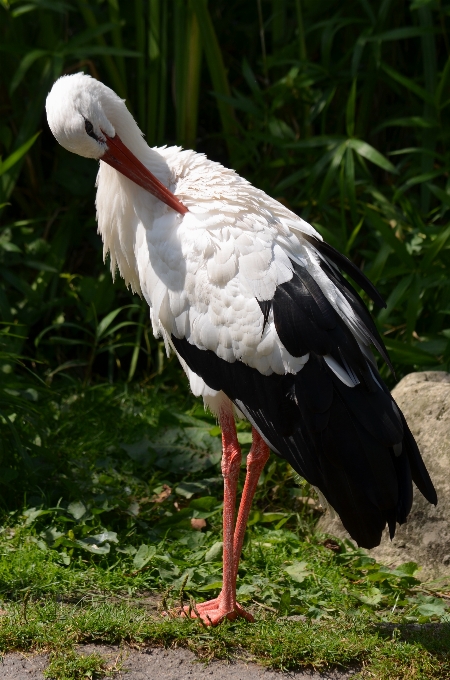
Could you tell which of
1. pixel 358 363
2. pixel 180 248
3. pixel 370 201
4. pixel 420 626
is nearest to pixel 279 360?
pixel 358 363

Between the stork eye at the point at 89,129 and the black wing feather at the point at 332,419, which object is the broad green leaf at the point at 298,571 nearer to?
the black wing feather at the point at 332,419

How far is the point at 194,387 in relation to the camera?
361 cm

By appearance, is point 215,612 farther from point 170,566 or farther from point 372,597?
point 372,597

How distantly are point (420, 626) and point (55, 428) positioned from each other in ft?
7.54

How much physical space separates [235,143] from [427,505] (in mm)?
2866

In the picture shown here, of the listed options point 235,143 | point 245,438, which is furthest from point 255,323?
point 235,143

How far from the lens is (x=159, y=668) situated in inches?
123

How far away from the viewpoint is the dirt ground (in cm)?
305

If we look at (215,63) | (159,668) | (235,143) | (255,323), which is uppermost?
(215,63)

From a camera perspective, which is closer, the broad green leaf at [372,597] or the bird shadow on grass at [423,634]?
the bird shadow on grass at [423,634]

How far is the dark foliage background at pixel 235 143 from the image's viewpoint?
5.25 m

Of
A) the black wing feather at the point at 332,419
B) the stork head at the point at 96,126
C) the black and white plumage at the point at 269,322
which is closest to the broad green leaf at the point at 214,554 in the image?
the black and white plumage at the point at 269,322

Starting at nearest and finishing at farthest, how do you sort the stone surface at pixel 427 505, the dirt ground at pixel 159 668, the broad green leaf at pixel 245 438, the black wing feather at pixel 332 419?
1. the dirt ground at pixel 159 668
2. the black wing feather at pixel 332 419
3. the stone surface at pixel 427 505
4. the broad green leaf at pixel 245 438

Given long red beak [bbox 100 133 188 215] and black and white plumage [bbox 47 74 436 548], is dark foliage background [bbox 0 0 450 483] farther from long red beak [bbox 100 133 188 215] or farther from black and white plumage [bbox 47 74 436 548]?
long red beak [bbox 100 133 188 215]
